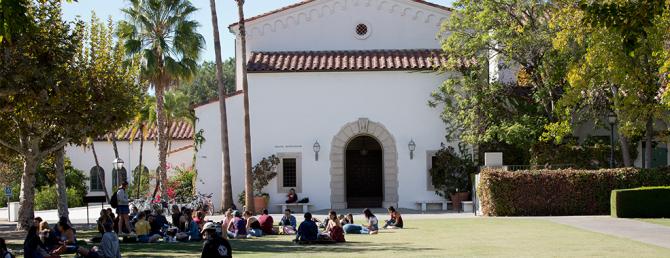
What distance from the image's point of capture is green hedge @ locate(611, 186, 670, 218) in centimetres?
3098

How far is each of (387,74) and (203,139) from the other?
25.4ft

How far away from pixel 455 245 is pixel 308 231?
3.80m

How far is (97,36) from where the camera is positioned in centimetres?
3138

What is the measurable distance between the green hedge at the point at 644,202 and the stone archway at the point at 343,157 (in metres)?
11.8

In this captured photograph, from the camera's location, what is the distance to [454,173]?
40.1 m

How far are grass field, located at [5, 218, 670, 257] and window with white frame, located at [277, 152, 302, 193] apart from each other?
40.5 ft

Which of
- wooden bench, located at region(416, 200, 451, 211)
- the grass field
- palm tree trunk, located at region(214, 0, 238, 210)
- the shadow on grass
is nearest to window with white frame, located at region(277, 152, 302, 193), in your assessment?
palm tree trunk, located at region(214, 0, 238, 210)

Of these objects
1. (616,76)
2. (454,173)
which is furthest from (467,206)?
(616,76)

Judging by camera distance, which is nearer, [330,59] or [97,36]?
[97,36]

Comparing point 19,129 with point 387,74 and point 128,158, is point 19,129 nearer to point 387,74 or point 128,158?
point 387,74

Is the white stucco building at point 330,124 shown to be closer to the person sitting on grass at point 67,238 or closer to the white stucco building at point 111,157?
the white stucco building at point 111,157

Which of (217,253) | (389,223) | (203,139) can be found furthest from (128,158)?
(217,253)

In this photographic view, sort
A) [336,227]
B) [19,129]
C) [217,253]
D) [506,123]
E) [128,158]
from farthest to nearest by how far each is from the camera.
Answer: [128,158], [506,123], [19,129], [336,227], [217,253]

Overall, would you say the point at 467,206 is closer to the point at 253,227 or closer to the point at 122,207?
the point at 253,227
